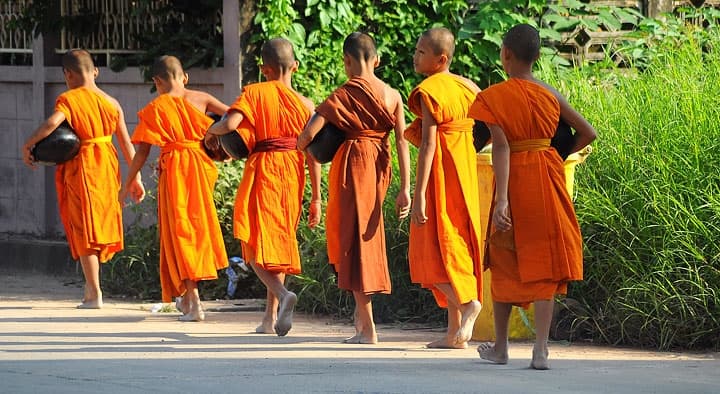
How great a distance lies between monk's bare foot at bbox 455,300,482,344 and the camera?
303 inches

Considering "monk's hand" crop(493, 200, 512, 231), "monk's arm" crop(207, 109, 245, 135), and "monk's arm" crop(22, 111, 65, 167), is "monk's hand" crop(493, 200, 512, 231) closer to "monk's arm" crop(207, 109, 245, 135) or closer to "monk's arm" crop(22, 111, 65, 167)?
"monk's arm" crop(207, 109, 245, 135)

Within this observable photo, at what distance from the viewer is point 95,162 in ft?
33.8

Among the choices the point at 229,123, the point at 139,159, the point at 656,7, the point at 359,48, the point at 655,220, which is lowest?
the point at 655,220

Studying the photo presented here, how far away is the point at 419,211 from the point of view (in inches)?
304

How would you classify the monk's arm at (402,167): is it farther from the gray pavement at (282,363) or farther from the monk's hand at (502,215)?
the monk's hand at (502,215)

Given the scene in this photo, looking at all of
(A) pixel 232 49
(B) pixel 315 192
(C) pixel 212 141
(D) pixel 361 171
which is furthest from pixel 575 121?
(A) pixel 232 49

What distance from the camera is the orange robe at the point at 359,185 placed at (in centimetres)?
797

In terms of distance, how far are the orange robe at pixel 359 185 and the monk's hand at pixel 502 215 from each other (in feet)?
4.39

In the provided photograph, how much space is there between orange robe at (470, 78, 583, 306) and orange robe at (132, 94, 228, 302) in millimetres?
3110

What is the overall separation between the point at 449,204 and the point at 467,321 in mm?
662

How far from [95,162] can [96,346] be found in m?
2.52

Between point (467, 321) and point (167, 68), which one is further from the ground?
point (167, 68)

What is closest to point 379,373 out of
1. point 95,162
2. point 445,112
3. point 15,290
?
point 445,112

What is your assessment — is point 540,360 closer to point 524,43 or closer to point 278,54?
point 524,43
